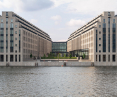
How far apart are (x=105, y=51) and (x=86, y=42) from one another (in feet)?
75.5

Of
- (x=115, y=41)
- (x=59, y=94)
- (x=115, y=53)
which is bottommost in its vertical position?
(x=59, y=94)

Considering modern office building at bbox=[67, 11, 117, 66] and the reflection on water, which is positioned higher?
modern office building at bbox=[67, 11, 117, 66]

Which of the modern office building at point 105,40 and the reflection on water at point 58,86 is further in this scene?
the modern office building at point 105,40

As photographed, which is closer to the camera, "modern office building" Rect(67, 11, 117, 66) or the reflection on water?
the reflection on water

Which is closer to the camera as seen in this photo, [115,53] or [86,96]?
[86,96]

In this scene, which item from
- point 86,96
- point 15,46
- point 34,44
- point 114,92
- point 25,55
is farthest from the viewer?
point 34,44

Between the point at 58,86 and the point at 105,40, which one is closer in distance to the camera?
the point at 58,86

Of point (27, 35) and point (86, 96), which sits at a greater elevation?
point (27, 35)

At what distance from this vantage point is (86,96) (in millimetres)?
34344

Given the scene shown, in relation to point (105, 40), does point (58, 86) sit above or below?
below

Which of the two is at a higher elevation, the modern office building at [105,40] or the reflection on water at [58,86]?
the modern office building at [105,40]

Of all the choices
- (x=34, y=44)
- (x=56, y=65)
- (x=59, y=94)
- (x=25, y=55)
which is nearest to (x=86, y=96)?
(x=59, y=94)

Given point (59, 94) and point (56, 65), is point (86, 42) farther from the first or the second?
point (59, 94)

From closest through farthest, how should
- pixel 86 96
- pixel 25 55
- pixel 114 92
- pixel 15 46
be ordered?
pixel 86 96
pixel 114 92
pixel 15 46
pixel 25 55
